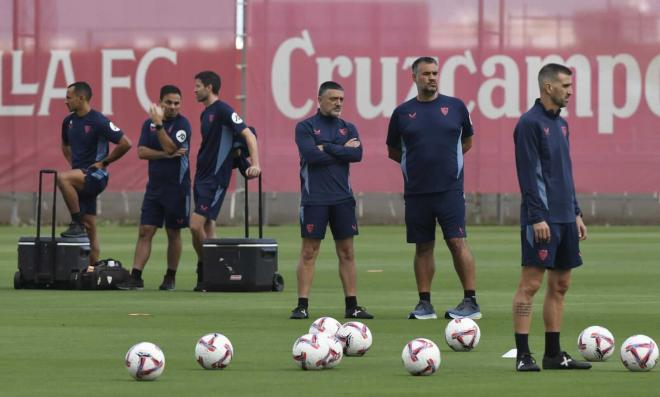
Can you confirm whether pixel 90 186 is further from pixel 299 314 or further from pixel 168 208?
pixel 299 314

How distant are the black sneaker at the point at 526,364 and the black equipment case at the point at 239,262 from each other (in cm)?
768

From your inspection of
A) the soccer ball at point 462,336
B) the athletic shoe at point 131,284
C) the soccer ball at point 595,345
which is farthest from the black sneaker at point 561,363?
the athletic shoe at point 131,284

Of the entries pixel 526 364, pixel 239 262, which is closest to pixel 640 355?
pixel 526 364

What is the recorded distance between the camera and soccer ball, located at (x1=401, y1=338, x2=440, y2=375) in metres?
10.6

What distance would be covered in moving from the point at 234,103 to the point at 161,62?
184cm

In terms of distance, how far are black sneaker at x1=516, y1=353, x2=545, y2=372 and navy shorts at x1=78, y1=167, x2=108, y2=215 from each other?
31.0ft

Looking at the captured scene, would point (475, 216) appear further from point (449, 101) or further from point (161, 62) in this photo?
point (449, 101)

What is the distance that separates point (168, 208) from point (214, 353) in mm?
8383

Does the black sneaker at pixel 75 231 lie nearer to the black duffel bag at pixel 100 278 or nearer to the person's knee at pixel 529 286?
the black duffel bag at pixel 100 278

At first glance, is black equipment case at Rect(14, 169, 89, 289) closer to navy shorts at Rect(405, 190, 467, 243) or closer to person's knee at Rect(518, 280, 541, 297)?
navy shorts at Rect(405, 190, 467, 243)

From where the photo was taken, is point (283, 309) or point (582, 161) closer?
point (283, 309)

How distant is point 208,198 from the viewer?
1864 centimetres

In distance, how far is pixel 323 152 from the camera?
15367mm

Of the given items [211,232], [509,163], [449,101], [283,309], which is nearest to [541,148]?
[449,101]
